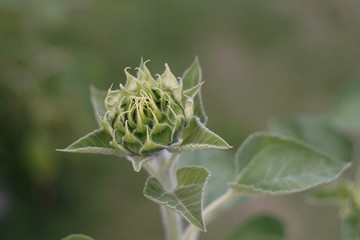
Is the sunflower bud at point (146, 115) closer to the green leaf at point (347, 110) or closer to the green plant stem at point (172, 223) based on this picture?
the green plant stem at point (172, 223)

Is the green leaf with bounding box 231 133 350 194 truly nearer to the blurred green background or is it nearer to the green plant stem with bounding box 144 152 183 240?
the green plant stem with bounding box 144 152 183 240

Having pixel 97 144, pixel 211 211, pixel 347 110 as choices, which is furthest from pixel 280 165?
pixel 347 110

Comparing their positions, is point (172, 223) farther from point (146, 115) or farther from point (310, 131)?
point (310, 131)

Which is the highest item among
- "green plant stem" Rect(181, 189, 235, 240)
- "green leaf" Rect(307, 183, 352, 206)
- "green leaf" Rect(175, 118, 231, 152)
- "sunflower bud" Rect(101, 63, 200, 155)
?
"sunflower bud" Rect(101, 63, 200, 155)

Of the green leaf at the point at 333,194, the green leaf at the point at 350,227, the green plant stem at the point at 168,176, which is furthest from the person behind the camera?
the green leaf at the point at 333,194

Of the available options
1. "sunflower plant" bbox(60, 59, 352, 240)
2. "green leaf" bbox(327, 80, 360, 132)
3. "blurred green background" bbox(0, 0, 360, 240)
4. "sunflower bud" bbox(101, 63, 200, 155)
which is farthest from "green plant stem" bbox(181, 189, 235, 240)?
"blurred green background" bbox(0, 0, 360, 240)

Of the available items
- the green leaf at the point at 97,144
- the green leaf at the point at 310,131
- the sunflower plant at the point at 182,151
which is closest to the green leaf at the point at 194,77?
the sunflower plant at the point at 182,151
